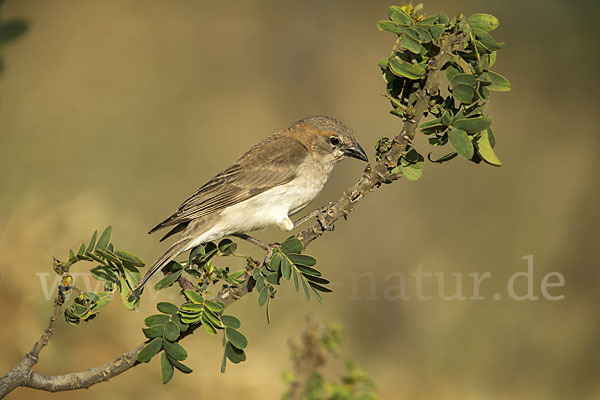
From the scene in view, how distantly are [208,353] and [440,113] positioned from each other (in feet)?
12.4

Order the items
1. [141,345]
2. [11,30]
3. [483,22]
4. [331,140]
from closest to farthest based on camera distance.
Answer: [11,30]
[483,22]
[141,345]
[331,140]

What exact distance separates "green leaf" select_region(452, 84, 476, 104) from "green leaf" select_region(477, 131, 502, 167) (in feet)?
0.70

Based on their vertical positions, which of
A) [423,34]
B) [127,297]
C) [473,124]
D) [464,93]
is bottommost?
[127,297]

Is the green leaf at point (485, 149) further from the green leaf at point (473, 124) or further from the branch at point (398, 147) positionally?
the branch at point (398, 147)

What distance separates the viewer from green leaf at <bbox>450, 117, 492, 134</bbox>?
8.18 feet

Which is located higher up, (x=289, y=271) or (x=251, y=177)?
(x=251, y=177)

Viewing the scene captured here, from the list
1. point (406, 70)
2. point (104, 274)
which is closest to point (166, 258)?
point (104, 274)

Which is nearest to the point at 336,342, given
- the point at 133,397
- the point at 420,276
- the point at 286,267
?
the point at 286,267

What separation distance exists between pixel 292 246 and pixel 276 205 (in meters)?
1.60

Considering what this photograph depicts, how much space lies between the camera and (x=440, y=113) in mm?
2666

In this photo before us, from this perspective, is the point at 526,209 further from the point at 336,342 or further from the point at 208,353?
the point at 336,342

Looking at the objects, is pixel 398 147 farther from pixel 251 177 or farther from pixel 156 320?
pixel 251 177

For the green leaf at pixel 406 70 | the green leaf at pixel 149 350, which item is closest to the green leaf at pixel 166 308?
the green leaf at pixel 149 350

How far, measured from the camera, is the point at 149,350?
2.65 m
